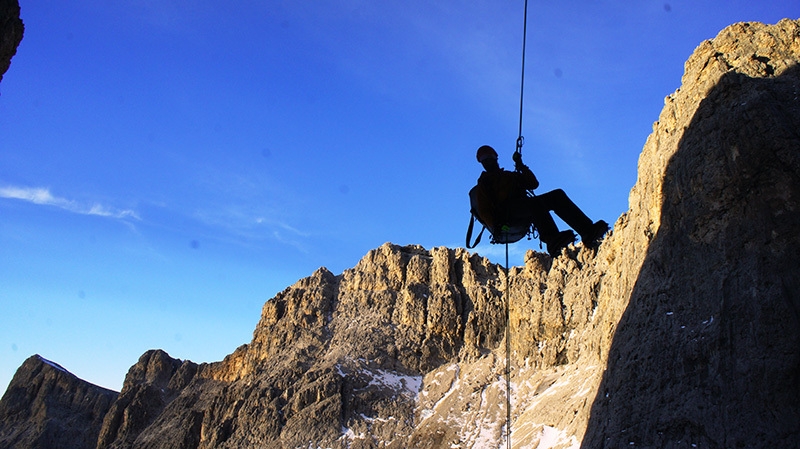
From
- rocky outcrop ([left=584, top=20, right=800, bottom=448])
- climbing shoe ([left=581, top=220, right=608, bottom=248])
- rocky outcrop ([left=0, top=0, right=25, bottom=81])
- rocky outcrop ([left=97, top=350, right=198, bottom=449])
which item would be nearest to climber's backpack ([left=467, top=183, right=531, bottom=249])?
climbing shoe ([left=581, top=220, right=608, bottom=248])

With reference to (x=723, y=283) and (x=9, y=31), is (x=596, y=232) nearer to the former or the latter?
(x=9, y=31)

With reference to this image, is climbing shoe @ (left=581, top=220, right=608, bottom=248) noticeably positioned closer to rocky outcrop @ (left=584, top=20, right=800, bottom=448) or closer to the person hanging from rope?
the person hanging from rope

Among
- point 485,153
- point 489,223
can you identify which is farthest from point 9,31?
point 489,223

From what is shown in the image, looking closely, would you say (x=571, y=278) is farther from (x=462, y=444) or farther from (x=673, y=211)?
(x=673, y=211)

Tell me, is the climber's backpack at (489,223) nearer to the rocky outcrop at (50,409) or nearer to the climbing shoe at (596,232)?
the climbing shoe at (596,232)

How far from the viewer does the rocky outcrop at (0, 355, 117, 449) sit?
3642 inches

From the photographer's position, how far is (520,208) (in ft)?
36.8

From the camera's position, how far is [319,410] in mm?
66625

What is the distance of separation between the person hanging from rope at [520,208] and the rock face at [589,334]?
9566 mm

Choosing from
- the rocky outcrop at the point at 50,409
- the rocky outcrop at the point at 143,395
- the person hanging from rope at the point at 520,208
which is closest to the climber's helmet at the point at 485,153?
the person hanging from rope at the point at 520,208

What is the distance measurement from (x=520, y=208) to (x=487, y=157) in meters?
1.05

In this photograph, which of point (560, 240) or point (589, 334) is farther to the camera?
point (589, 334)

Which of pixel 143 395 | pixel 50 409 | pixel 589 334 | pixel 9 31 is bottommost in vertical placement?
pixel 9 31

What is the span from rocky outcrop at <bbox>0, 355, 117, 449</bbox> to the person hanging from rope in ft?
316
